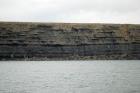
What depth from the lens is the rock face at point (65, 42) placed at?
3839 inches

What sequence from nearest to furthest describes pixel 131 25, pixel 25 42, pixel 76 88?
pixel 76 88
pixel 25 42
pixel 131 25

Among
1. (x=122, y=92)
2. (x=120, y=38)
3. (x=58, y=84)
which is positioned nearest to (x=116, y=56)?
(x=120, y=38)

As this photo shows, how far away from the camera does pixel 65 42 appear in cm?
9938

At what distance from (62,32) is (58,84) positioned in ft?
200

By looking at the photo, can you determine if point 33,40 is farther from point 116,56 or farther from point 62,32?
point 116,56

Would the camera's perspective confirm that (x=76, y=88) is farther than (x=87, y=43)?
No

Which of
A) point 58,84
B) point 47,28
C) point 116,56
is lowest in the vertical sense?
point 116,56

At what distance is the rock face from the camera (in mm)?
97500

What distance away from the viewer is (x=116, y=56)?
331 ft

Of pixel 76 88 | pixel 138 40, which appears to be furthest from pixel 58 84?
pixel 138 40

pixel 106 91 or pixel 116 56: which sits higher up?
pixel 106 91

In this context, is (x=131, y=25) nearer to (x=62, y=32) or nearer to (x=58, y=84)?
(x=62, y=32)

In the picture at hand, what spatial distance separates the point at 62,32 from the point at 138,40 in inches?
695

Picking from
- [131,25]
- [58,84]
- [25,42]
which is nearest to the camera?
[58,84]
